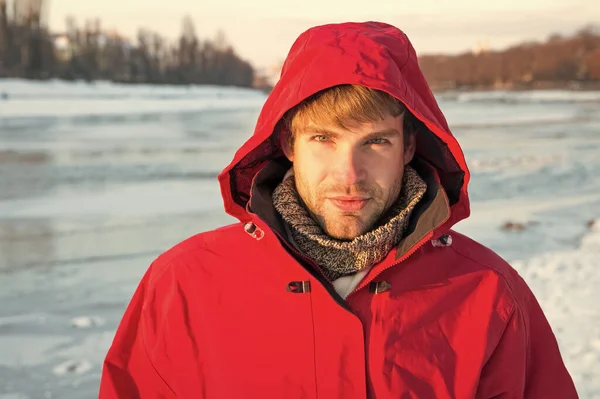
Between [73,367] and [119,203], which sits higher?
[73,367]

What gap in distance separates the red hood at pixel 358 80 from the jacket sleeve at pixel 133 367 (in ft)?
1.22

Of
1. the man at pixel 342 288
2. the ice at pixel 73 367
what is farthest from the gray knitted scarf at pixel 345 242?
the ice at pixel 73 367

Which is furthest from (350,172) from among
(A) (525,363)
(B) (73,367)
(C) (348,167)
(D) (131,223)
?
(D) (131,223)

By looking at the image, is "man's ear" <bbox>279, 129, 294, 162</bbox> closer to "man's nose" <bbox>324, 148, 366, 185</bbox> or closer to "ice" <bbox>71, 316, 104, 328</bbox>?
"man's nose" <bbox>324, 148, 366, 185</bbox>

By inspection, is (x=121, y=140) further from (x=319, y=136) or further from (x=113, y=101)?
(x=113, y=101)

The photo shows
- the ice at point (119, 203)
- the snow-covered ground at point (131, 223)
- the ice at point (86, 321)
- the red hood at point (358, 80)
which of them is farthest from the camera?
the ice at point (119, 203)

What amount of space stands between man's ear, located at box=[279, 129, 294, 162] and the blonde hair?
5.0 inches

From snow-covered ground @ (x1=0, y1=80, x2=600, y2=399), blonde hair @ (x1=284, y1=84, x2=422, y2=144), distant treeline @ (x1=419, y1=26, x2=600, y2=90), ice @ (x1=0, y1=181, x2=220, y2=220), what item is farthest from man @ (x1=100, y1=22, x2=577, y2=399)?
distant treeline @ (x1=419, y1=26, x2=600, y2=90)

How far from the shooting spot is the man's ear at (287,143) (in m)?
1.65

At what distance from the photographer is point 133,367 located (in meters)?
1.49

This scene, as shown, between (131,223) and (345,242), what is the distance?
4.67 metres

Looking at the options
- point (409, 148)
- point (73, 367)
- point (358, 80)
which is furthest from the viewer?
point (73, 367)

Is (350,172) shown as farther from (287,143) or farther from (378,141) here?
(287,143)

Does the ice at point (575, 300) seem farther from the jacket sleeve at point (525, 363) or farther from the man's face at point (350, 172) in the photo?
the man's face at point (350, 172)
